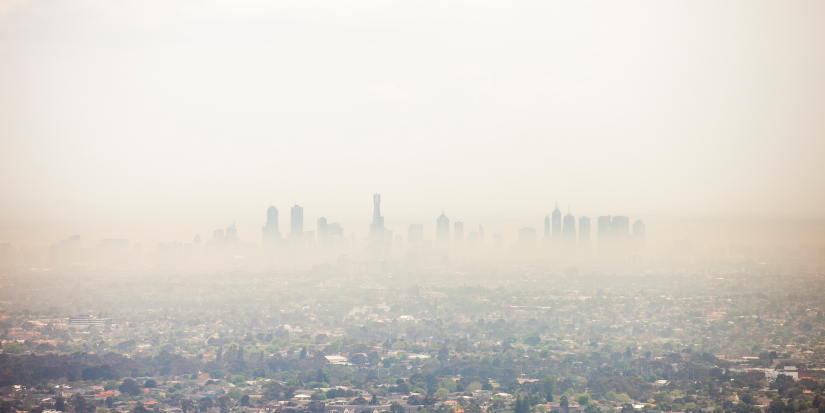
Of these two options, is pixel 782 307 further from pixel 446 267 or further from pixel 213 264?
pixel 213 264

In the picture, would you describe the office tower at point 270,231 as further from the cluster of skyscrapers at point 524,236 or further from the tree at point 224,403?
the tree at point 224,403

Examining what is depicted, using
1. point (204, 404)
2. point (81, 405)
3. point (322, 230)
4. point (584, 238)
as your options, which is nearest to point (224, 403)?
point (204, 404)

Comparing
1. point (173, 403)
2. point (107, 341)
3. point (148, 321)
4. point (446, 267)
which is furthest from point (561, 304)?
point (173, 403)

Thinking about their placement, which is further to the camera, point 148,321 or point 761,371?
point 148,321

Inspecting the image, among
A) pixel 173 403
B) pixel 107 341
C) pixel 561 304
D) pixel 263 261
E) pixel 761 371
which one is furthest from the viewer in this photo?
pixel 263 261

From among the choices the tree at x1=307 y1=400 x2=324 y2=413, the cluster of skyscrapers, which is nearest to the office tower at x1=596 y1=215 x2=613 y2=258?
the cluster of skyscrapers

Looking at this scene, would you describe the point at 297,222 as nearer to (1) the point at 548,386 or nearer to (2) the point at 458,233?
(2) the point at 458,233

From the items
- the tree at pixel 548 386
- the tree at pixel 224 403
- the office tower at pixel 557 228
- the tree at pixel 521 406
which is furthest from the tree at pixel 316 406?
the office tower at pixel 557 228
